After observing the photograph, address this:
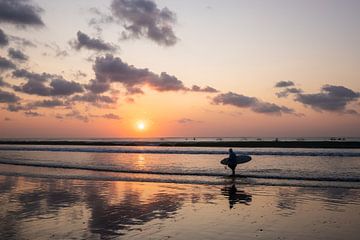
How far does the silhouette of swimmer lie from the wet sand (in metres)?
0.03

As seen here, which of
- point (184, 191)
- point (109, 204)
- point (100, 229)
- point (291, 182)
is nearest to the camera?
point (100, 229)

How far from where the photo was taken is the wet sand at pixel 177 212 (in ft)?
37.5

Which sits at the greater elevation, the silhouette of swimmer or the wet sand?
the wet sand

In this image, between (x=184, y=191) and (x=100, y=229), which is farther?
(x=184, y=191)

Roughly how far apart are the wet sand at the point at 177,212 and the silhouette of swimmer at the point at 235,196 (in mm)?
33

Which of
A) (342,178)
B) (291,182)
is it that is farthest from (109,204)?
(342,178)

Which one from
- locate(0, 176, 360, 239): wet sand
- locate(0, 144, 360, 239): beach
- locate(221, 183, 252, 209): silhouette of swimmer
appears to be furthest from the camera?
locate(221, 183, 252, 209): silhouette of swimmer

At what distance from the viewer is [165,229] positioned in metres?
11.9

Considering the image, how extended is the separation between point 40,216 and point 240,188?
12.1 m

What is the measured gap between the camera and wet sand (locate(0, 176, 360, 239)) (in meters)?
11.4

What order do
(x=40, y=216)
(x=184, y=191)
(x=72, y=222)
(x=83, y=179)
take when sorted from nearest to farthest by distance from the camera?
(x=72, y=222), (x=40, y=216), (x=184, y=191), (x=83, y=179)

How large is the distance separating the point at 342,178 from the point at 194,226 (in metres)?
17.7

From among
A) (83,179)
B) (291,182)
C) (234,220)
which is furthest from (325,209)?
(83,179)

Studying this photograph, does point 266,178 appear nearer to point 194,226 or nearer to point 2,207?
point 194,226
